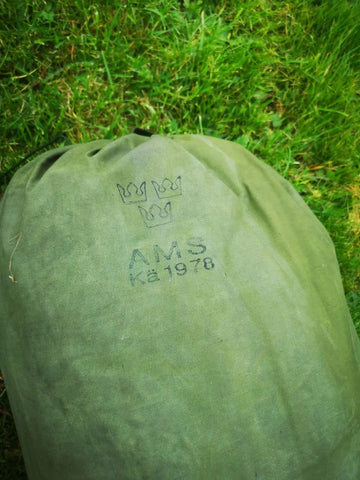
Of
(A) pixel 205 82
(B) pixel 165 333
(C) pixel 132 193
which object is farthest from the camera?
(A) pixel 205 82

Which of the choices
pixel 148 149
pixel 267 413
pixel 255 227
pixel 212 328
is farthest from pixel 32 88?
pixel 267 413

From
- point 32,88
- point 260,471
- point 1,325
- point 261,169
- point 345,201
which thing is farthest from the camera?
point 345,201

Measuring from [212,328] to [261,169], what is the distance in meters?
0.50

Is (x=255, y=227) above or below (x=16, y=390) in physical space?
above

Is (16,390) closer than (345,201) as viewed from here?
Yes

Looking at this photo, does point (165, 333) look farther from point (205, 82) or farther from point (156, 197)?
point (205, 82)

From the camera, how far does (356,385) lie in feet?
3.63

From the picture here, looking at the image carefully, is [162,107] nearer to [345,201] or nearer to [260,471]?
[345,201]

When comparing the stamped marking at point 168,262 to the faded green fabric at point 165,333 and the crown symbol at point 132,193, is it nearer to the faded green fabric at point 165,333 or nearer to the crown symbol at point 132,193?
the faded green fabric at point 165,333

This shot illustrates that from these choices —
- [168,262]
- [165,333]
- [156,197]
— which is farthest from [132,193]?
[165,333]

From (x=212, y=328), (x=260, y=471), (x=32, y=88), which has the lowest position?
(x=260, y=471)

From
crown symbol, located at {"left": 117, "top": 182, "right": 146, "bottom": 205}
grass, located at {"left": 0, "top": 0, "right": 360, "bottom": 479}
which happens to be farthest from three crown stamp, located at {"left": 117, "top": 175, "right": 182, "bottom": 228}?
grass, located at {"left": 0, "top": 0, "right": 360, "bottom": 479}

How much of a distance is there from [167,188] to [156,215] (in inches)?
3.0

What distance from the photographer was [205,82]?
171 centimetres
